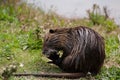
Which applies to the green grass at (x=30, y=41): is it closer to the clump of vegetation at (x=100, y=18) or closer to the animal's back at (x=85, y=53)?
the clump of vegetation at (x=100, y=18)

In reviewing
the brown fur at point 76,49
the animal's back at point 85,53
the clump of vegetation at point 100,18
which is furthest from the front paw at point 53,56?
the clump of vegetation at point 100,18

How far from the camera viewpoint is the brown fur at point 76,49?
21.9 feet

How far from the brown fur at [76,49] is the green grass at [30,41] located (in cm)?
21

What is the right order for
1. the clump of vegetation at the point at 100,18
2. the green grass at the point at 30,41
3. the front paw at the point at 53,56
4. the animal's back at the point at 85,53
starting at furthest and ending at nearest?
the clump of vegetation at the point at 100,18, the green grass at the point at 30,41, the front paw at the point at 53,56, the animal's back at the point at 85,53

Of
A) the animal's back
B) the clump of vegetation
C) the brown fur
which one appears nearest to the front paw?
the brown fur

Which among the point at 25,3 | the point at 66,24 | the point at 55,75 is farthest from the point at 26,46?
the point at 25,3

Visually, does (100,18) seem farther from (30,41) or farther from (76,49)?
(76,49)

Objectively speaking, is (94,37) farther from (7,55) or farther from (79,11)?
(79,11)

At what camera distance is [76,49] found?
22.0 feet

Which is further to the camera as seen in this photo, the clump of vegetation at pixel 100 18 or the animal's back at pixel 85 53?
the clump of vegetation at pixel 100 18

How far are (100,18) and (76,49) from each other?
4.06 m

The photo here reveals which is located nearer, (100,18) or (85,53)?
(85,53)

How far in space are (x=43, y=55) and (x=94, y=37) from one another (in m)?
0.90

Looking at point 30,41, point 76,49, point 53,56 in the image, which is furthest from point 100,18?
point 76,49
